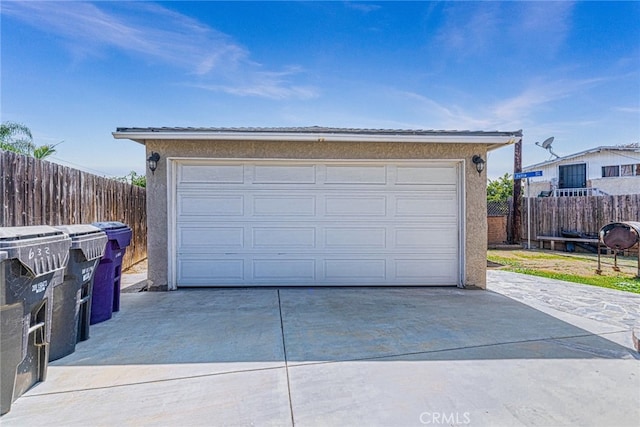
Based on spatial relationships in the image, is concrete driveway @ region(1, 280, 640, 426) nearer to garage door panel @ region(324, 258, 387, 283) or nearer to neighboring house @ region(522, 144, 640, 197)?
garage door panel @ region(324, 258, 387, 283)

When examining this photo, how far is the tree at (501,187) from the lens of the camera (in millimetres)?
22625

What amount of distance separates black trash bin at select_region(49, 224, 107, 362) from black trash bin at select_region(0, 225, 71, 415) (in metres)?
0.46

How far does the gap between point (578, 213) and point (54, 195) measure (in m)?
17.8

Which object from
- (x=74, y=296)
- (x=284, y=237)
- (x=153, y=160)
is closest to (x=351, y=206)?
(x=284, y=237)

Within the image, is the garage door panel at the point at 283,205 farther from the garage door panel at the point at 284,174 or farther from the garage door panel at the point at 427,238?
the garage door panel at the point at 427,238

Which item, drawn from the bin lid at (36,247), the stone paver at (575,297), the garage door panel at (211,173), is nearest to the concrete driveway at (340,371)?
the stone paver at (575,297)

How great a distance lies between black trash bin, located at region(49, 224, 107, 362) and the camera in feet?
11.5

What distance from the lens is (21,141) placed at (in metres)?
12.3

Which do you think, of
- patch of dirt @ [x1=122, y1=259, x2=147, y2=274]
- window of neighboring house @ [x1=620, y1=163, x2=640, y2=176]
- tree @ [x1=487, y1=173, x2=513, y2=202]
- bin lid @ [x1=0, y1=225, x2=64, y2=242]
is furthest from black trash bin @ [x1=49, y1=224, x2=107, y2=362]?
window of neighboring house @ [x1=620, y1=163, x2=640, y2=176]

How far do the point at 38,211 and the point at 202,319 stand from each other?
2950mm

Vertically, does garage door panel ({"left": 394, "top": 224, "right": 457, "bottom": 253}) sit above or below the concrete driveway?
above

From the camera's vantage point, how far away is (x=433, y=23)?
8938 mm

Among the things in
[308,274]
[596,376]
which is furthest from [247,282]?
[596,376]

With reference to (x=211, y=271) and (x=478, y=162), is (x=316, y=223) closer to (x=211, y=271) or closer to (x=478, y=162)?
(x=211, y=271)
